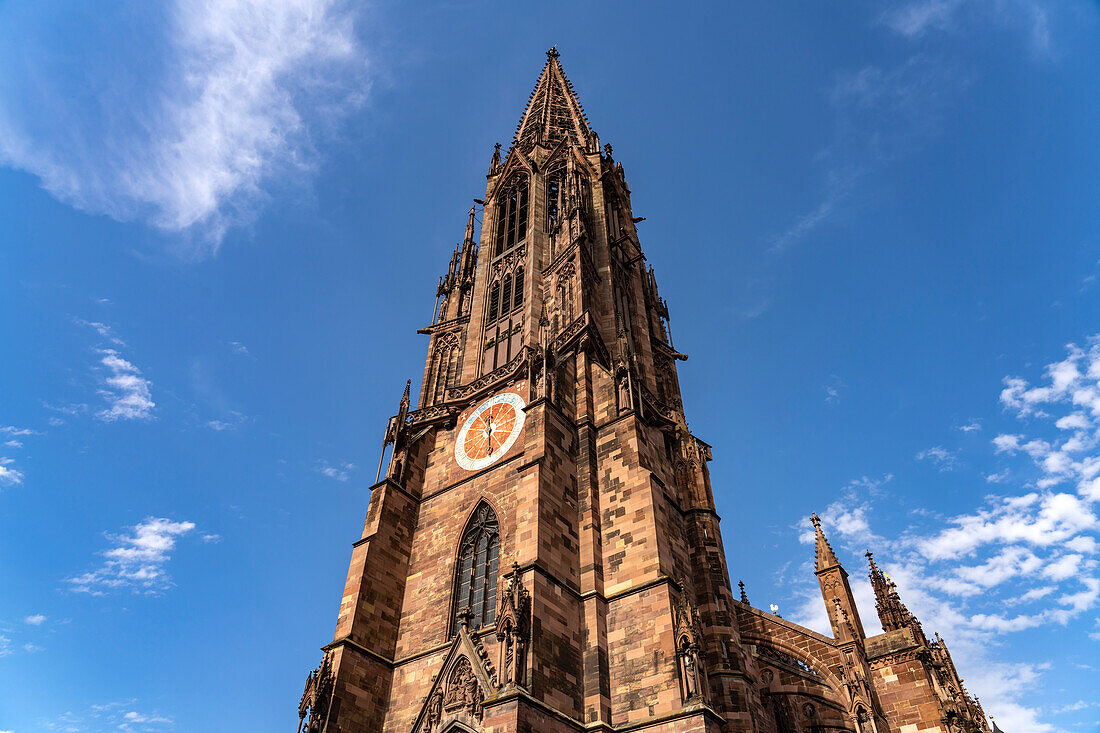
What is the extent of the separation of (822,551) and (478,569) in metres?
11.8

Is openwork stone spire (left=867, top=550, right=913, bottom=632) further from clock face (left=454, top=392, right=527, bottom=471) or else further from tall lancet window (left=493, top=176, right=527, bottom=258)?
tall lancet window (left=493, top=176, right=527, bottom=258)

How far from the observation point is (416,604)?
1783cm

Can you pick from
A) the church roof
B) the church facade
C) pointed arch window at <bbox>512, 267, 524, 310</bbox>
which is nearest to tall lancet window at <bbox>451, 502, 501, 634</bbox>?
the church facade

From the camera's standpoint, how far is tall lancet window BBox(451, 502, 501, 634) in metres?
16.6

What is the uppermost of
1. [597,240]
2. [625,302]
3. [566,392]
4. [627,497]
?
[597,240]

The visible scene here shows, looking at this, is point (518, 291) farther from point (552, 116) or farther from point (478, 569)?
point (552, 116)

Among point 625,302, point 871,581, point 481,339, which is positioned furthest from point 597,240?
point 871,581

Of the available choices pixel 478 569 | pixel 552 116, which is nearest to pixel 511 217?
pixel 552 116

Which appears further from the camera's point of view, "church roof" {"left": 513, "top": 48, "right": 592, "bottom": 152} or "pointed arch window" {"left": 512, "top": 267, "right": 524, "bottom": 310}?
"church roof" {"left": 513, "top": 48, "right": 592, "bottom": 152}

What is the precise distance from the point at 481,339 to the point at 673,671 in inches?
586

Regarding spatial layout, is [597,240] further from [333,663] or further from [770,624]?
[333,663]

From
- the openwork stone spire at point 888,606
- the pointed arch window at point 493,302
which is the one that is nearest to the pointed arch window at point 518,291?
the pointed arch window at point 493,302

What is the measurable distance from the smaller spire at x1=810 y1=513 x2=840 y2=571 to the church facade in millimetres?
52

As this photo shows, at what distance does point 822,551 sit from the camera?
22125mm
